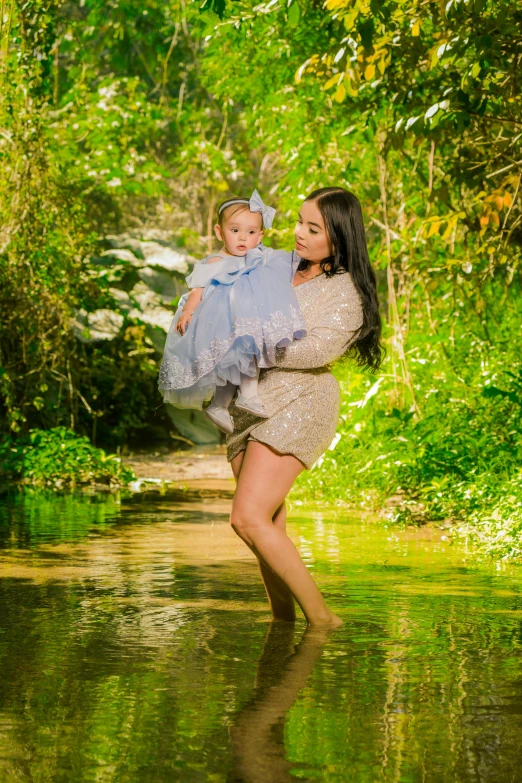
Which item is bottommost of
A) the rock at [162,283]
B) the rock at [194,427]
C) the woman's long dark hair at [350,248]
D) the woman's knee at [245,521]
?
the rock at [194,427]

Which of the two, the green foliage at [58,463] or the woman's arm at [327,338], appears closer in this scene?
the woman's arm at [327,338]

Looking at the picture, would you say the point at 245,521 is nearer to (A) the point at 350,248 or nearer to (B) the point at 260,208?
(A) the point at 350,248

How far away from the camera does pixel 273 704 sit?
12.8 ft

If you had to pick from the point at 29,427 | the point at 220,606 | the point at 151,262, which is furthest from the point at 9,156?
the point at 220,606

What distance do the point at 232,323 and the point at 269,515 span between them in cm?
77

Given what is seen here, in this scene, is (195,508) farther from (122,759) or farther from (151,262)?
(151,262)

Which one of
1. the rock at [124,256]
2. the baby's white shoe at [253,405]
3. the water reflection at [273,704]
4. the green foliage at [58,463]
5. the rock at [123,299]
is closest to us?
the water reflection at [273,704]

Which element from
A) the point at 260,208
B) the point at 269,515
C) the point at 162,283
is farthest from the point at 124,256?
the point at 269,515

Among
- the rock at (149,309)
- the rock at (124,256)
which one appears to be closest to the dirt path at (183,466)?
the rock at (149,309)

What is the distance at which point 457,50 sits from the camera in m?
7.33

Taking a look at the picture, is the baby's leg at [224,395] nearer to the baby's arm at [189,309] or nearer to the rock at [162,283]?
the baby's arm at [189,309]

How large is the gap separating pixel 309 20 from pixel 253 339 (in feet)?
A: 28.3

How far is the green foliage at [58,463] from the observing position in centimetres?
1204

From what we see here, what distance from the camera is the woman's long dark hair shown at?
5012 millimetres
